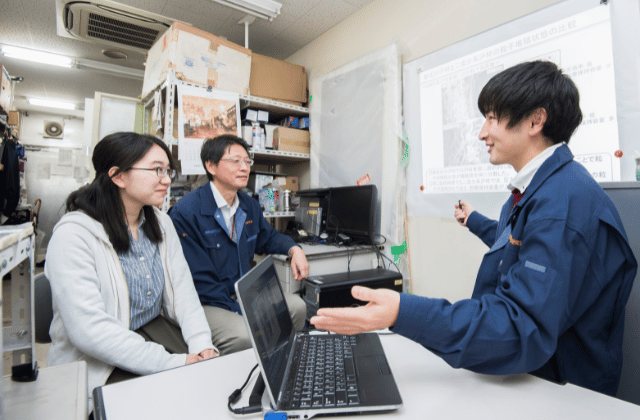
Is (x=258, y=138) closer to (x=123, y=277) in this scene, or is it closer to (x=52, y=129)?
(x=123, y=277)

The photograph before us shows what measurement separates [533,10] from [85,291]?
7.22ft

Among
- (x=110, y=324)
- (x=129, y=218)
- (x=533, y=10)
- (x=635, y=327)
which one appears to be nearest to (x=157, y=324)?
(x=110, y=324)

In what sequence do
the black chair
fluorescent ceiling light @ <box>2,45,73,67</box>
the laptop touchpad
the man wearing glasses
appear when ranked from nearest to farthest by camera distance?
Answer: the laptop touchpad < the black chair < the man wearing glasses < fluorescent ceiling light @ <box>2,45,73,67</box>

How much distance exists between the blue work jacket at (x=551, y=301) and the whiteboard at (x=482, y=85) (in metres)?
0.90

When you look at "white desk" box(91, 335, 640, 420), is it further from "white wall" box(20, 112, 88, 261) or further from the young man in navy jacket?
"white wall" box(20, 112, 88, 261)

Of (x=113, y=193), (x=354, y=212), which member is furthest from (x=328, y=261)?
(x=113, y=193)

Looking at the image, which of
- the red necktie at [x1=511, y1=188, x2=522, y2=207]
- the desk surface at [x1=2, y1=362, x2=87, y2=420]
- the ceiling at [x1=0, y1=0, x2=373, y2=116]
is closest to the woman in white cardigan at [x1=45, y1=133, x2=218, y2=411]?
the desk surface at [x1=2, y1=362, x2=87, y2=420]

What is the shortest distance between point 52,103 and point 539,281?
760 cm

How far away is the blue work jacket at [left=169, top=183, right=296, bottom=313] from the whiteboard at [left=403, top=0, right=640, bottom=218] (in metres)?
1.14

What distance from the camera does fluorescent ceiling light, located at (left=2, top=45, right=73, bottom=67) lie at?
3.53 m

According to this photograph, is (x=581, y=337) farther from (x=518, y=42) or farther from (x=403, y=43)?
(x=403, y=43)

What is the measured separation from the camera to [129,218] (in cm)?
127

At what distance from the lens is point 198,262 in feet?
5.33

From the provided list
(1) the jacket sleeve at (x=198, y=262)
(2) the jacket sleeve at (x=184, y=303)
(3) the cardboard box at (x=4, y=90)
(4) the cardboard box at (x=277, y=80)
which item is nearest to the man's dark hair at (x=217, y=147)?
(1) the jacket sleeve at (x=198, y=262)
